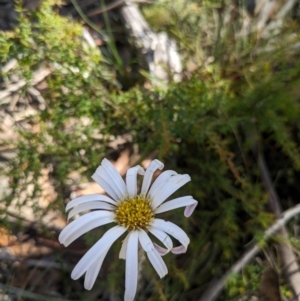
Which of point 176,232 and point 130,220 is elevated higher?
point 130,220

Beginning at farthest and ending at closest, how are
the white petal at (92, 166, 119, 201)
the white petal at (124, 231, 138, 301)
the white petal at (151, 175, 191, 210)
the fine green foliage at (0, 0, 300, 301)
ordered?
the fine green foliage at (0, 0, 300, 301)
the white petal at (92, 166, 119, 201)
the white petal at (151, 175, 191, 210)
the white petal at (124, 231, 138, 301)

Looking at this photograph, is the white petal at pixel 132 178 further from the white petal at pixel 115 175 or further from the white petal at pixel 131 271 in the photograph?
the white petal at pixel 131 271

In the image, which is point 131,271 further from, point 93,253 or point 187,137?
point 187,137

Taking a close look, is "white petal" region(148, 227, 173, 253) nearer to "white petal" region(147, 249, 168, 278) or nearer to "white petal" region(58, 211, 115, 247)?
"white petal" region(147, 249, 168, 278)

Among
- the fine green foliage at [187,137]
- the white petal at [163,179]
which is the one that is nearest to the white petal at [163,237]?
the white petal at [163,179]

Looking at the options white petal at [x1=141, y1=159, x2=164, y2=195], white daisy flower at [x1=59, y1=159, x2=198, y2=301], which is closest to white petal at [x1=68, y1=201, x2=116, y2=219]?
white daisy flower at [x1=59, y1=159, x2=198, y2=301]

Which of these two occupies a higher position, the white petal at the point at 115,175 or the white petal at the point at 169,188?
the white petal at the point at 115,175

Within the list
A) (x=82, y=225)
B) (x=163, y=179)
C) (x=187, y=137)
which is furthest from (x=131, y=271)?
(x=187, y=137)
